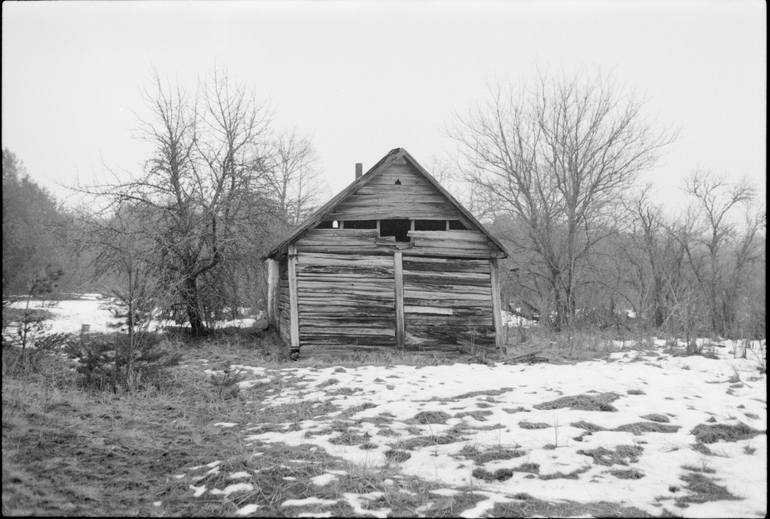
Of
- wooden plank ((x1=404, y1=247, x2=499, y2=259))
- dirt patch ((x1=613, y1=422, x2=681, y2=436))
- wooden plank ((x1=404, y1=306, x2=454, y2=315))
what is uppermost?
→ wooden plank ((x1=404, y1=247, x2=499, y2=259))

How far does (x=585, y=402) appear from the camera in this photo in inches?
300

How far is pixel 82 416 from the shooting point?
269 inches

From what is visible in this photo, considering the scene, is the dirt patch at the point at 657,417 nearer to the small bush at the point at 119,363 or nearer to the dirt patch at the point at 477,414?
the dirt patch at the point at 477,414

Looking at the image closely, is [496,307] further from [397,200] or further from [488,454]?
[488,454]

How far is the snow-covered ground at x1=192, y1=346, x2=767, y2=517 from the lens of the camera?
15.5ft

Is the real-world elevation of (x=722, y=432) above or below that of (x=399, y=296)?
below

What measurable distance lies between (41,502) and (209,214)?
13109mm

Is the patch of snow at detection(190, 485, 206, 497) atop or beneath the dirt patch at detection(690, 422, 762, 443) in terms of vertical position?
atop

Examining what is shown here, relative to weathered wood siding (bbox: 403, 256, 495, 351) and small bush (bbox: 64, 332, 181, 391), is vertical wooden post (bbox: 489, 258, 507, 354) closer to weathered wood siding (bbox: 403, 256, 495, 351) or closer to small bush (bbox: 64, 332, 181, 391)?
weathered wood siding (bbox: 403, 256, 495, 351)

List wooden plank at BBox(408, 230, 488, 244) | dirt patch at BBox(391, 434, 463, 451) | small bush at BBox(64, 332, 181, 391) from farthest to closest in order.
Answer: wooden plank at BBox(408, 230, 488, 244) < small bush at BBox(64, 332, 181, 391) < dirt patch at BBox(391, 434, 463, 451)

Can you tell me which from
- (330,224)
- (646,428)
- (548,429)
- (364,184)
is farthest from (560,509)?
(330,224)

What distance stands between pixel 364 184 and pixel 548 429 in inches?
345

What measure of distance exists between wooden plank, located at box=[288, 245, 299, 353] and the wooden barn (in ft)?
0.08

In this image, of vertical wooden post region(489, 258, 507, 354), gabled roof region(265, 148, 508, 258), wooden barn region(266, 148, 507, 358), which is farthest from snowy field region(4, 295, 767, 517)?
gabled roof region(265, 148, 508, 258)
